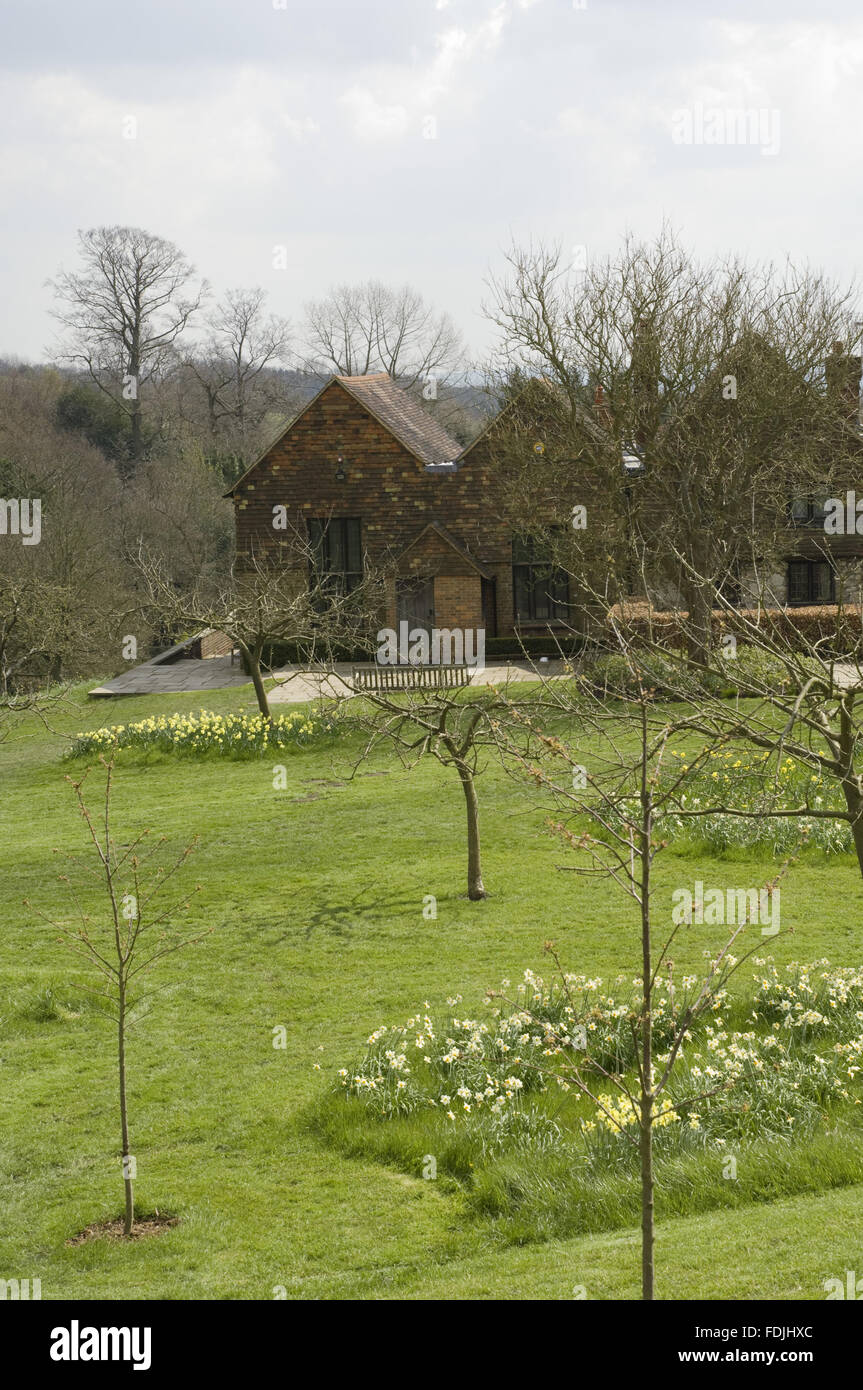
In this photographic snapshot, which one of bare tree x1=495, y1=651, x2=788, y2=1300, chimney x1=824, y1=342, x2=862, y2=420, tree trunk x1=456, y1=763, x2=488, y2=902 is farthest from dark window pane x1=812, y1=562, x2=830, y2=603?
tree trunk x1=456, y1=763, x2=488, y2=902

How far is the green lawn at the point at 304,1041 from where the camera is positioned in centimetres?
688

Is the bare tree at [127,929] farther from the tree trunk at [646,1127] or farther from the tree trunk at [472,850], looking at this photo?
the tree trunk at [646,1127]

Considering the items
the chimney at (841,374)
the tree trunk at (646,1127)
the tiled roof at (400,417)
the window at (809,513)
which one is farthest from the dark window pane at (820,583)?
the tree trunk at (646,1127)

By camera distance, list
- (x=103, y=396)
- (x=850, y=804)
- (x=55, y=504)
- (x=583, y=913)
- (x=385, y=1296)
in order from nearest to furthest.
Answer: (x=385, y=1296)
(x=850, y=804)
(x=583, y=913)
(x=55, y=504)
(x=103, y=396)

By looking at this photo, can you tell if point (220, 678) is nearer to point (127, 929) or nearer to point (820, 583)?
point (820, 583)

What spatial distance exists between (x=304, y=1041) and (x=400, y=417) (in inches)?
1151

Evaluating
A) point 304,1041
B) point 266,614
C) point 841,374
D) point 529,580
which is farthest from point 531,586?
point 304,1041

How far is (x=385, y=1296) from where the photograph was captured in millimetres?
6531

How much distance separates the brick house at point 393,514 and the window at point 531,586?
29 mm

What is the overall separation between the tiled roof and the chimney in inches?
452

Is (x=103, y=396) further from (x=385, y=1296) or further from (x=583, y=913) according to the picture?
(x=385, y=1296)

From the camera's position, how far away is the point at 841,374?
97.6ft

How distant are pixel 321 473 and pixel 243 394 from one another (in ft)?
107
